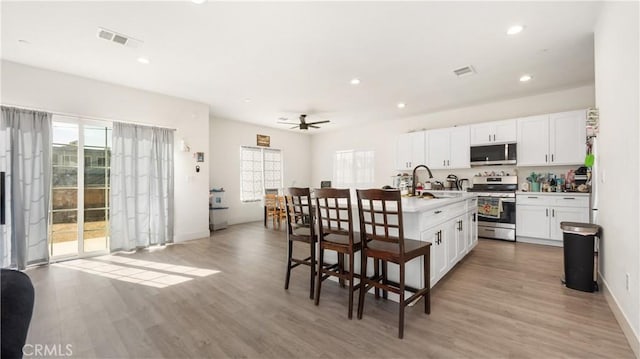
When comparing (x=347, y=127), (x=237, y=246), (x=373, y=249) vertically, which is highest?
(x=347, y=127)

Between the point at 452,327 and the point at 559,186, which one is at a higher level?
the point at 559,186

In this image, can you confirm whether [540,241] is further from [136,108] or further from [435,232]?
[136,108]

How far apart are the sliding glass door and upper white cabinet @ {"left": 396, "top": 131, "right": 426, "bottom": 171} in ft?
19.8

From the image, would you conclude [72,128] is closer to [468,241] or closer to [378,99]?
[378,99]

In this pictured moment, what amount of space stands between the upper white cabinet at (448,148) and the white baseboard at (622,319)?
3.41m

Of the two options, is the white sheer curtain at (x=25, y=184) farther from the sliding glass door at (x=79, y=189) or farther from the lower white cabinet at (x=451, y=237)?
the lower white cabinet at (x=451, y=237)

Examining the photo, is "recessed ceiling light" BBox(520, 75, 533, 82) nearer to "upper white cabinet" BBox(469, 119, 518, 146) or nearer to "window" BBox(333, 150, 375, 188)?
"upper white cabinet" BBox(469, 119, 518, 146)

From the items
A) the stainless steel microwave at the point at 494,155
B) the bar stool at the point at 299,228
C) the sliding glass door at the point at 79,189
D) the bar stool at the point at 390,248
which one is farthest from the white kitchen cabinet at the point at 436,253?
the sliding glass door at the point at 79,189

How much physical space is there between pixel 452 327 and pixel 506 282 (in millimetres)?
1389

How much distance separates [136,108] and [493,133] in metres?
6.74

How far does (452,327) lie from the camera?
2125 millimetres

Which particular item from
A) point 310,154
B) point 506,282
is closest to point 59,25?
point 506,282

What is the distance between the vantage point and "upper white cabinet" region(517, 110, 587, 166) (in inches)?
180

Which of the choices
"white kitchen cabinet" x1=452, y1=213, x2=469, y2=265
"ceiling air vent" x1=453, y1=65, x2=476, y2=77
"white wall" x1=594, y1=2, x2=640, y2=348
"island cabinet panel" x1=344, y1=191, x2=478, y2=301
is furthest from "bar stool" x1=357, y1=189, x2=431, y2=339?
"ceiling air vent" x1=453, y1=65, x2=476, y2=77
